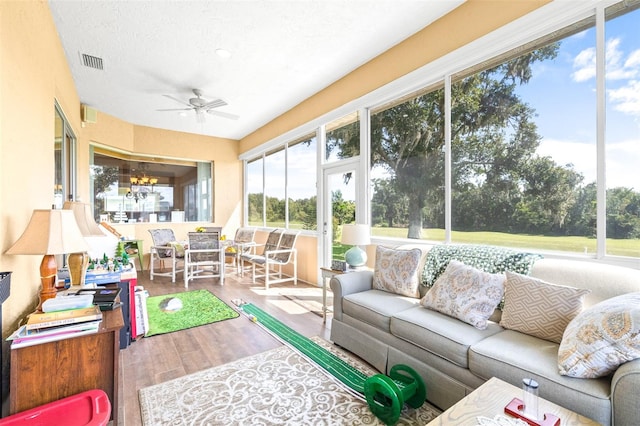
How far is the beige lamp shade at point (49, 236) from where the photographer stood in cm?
166

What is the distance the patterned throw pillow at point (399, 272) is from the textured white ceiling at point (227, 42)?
7.78ft

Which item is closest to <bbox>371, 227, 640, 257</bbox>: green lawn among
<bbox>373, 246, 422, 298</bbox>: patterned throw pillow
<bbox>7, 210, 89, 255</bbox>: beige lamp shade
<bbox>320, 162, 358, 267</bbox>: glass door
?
<bbox>373, 246, 422, 298</bbox>: patterned throw pillow

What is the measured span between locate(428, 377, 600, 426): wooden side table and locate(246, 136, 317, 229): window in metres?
3.99

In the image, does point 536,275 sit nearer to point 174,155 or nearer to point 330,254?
point 330,254

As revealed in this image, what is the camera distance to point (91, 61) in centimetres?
376

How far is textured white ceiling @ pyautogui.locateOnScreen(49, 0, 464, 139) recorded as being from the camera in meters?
2.83

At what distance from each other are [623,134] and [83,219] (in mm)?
4261

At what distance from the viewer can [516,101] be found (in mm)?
2604

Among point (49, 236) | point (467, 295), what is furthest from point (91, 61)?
→ point (467, 295)

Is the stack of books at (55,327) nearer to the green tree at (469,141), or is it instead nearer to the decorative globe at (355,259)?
the decorative globe at (355,259)

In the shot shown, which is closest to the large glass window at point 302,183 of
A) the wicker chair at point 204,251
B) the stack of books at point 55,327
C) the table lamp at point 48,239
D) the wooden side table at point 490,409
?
the wicker chair at point 204,251

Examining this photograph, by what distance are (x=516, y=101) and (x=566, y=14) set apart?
648mm

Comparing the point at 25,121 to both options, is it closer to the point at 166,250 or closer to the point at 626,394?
the point at 626,394

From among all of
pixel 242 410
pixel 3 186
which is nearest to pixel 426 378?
pixel 242 410
